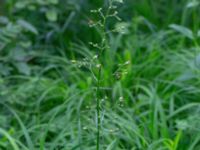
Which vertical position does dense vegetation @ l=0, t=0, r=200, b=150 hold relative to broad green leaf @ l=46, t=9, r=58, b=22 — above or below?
below

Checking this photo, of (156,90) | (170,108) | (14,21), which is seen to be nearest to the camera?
(170,108)

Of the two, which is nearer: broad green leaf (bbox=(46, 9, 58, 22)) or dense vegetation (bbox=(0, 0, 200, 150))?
dense vegetation (bbox=(0, 0, 200, 150))

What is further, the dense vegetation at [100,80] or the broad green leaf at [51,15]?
the broad green leaf at [51,15]

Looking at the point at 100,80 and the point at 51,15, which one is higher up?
the point at 51,15

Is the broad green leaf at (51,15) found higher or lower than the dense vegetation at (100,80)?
higher

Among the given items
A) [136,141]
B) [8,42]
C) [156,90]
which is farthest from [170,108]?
[8,42]

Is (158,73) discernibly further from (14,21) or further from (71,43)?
(14,21)

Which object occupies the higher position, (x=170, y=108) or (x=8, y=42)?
(x=8, y=42)

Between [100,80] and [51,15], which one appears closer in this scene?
[100,80]
